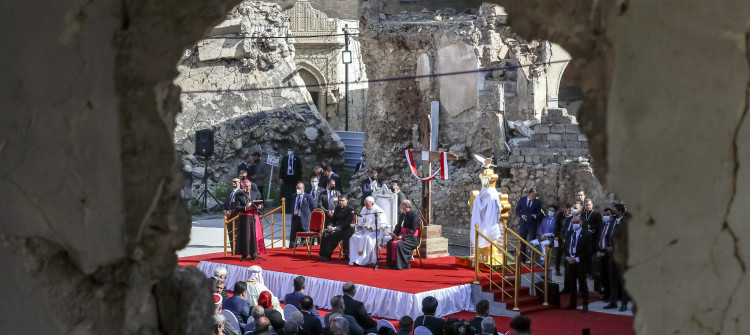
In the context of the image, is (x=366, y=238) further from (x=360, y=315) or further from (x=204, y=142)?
(x=204, y=142)

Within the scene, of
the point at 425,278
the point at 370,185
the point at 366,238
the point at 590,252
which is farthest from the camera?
the point at 370,185

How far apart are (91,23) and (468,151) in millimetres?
14450

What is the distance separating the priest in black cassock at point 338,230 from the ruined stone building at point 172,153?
31.8 ft

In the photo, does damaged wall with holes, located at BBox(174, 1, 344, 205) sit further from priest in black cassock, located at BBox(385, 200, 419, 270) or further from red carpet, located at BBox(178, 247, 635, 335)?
priest in black cassock, located at BBox(385, 200, 419, 270)

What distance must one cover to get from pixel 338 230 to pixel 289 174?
670cm

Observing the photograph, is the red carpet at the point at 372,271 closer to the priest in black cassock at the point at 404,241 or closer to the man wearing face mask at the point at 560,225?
the priest in black cassock at the point at 404,241

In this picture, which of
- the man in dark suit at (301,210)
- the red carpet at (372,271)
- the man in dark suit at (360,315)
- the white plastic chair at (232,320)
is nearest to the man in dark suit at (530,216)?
the red carpet at (372,271)

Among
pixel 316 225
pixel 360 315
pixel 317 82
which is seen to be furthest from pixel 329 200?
pixel 317 82

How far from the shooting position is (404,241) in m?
12.4

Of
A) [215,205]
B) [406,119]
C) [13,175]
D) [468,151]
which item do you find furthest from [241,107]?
[13,175]

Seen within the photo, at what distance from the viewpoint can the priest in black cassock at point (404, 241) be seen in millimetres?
12374

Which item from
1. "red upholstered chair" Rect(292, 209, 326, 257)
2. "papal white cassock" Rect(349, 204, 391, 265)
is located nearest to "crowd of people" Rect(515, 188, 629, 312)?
"papal white cassock" Rect(349, 204, 391, 265)

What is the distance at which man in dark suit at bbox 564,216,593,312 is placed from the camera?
10.8 metres

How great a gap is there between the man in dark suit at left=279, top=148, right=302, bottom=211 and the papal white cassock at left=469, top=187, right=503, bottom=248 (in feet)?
26.0
